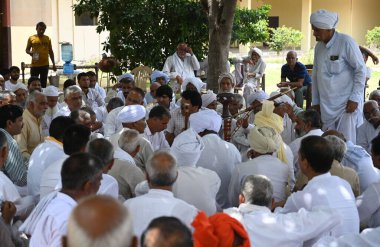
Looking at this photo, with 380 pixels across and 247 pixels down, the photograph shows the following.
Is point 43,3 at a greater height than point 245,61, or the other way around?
point 43,3

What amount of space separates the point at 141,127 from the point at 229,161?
39.8 inches

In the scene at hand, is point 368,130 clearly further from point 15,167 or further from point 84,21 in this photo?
point 84,21

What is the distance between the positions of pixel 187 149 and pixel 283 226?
1.42 metres

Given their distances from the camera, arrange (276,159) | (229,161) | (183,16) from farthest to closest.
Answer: (183,16) < (229,161) < (276,159)

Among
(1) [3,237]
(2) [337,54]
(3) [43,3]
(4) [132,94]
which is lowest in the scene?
(1) [3,237]

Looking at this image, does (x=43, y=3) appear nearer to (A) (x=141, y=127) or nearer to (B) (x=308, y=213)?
(A) (x=141, y=127)

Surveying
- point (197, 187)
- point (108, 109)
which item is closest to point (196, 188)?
point (197, 187)

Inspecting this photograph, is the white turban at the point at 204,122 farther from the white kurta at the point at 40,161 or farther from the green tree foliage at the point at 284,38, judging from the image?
the green tree foliage at the point at 284,38

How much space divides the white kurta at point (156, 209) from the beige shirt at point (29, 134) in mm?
3052

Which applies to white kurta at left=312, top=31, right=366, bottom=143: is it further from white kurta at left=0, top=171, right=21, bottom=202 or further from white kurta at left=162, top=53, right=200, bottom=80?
white kurta at left=162, top=53, right=200, bottom=80

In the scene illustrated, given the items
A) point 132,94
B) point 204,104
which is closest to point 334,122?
point 204,104

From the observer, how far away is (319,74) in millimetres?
6559

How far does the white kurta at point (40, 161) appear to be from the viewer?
4.83 metres

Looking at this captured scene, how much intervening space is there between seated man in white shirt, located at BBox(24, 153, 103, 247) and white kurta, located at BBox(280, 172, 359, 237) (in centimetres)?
133
